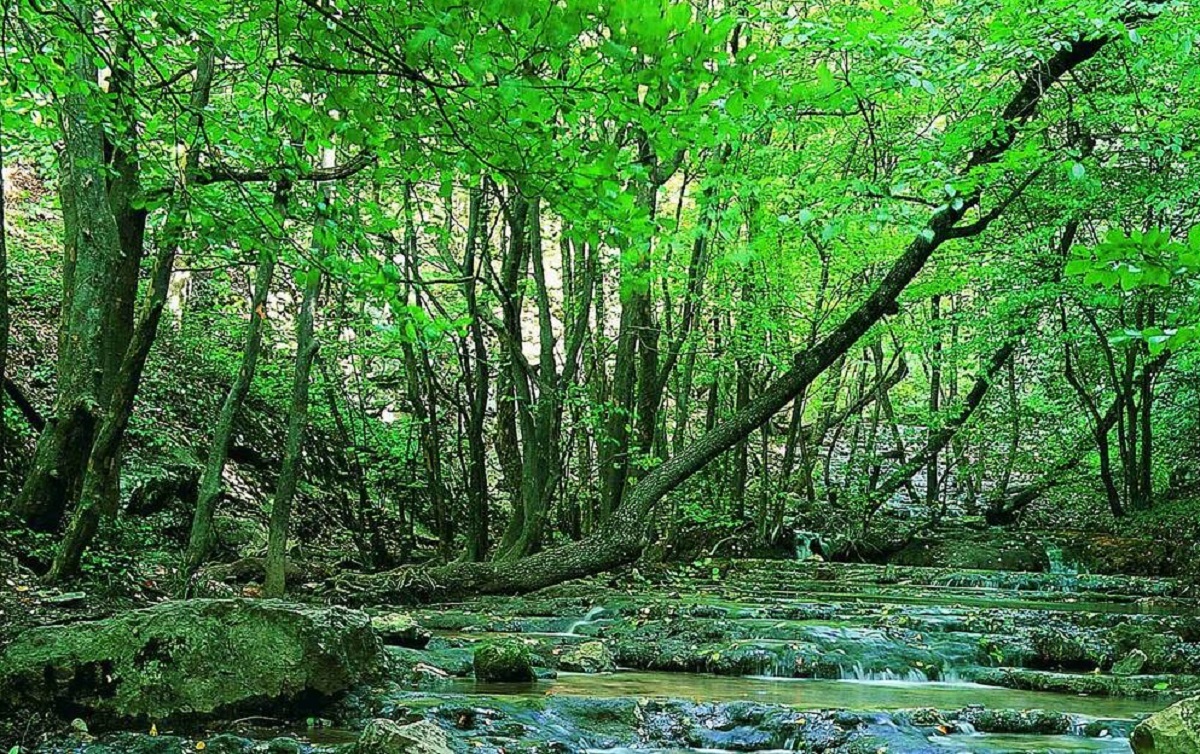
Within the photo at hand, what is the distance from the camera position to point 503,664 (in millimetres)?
6312

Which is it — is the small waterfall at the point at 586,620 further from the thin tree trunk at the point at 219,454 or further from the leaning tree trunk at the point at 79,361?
the leaning tree trunk at the point at 79,361

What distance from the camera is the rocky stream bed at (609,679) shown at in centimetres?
453

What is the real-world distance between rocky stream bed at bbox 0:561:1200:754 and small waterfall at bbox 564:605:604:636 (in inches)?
2.7

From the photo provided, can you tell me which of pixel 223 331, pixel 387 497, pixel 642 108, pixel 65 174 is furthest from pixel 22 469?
pixel 642 108

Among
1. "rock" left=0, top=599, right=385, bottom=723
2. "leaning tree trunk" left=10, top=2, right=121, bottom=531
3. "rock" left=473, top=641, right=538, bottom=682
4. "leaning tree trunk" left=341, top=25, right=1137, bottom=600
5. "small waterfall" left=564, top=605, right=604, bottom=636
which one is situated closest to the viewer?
"rock" left=0, top=599, right=385, bottom=723

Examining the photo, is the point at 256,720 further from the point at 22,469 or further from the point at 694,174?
the point at 694,174

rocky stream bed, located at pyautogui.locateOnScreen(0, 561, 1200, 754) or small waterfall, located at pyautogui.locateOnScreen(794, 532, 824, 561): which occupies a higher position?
small waterfall, located at pyautogui.locateOnScreen(794, 532, 824, 561)

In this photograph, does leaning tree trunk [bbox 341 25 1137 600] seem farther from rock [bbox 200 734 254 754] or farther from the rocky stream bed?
rock [bbox 200 734 254 754]

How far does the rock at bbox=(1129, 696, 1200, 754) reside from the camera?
4188mm

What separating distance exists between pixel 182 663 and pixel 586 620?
5179 millimetres

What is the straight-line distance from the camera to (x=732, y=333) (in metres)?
14.2

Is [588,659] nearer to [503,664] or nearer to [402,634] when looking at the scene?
[503,664]

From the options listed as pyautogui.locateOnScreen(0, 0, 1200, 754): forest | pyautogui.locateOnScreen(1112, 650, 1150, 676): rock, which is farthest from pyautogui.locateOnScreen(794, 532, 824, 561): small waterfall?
pyautogui.locateOnScreen(1112, 650, 1150, 676): rock

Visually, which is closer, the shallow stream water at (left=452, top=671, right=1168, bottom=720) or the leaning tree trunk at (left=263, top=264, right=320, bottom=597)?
the shallow stream water at (left=452, top=671, right=1168, bottom=720)
